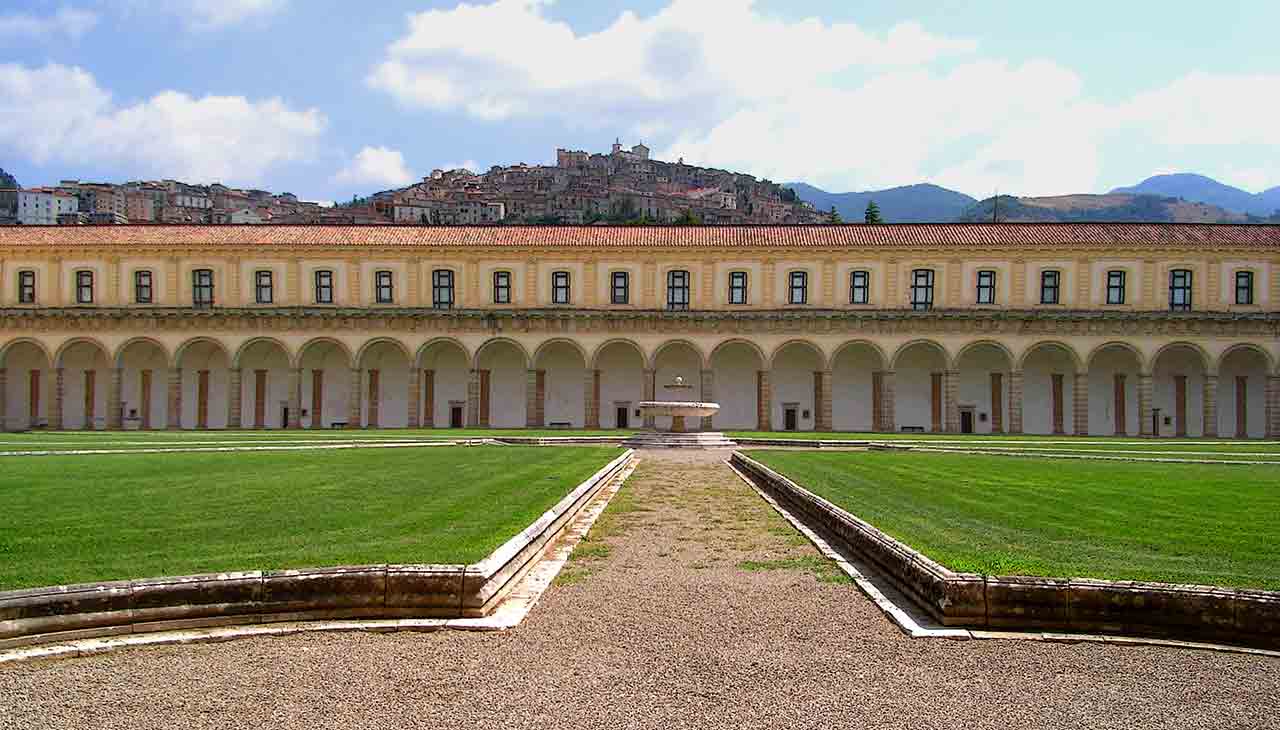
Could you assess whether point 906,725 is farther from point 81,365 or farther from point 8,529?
point 81,365

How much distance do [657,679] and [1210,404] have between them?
4288 centimetres

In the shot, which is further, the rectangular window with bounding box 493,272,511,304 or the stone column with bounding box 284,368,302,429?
the rectangular window with bounding box 493,272,511,304

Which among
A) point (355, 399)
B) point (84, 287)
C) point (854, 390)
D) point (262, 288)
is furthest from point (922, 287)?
point (84, 287)

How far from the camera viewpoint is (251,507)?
12000 millimetres

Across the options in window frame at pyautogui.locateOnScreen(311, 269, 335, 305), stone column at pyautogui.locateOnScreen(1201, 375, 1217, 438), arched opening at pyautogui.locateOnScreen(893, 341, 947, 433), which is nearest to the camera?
stone column at pyautogui.locateOnScreen(1201, 375, 1217, 438)

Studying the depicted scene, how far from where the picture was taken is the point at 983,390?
152ft

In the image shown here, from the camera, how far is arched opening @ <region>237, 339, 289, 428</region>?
4731cm

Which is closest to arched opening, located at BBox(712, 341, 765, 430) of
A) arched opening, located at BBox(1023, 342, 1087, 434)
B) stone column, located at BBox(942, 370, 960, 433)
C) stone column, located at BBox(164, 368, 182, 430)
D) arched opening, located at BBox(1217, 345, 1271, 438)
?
stone column, located at BBox(942, 370, 960, 433)

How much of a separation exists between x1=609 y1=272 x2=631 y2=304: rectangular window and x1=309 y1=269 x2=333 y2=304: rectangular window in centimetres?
1207

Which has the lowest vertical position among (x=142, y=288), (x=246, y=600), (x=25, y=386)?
(x=246, y=600)

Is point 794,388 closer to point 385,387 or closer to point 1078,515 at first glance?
point 385,387

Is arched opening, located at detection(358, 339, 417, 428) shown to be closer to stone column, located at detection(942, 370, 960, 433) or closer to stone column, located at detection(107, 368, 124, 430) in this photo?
stone column, located at detection(107, 368, 124, 430)

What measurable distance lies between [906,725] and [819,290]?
41.0 meters

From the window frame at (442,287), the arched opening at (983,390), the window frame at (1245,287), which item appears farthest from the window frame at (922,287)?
the window frame at (442,287)
